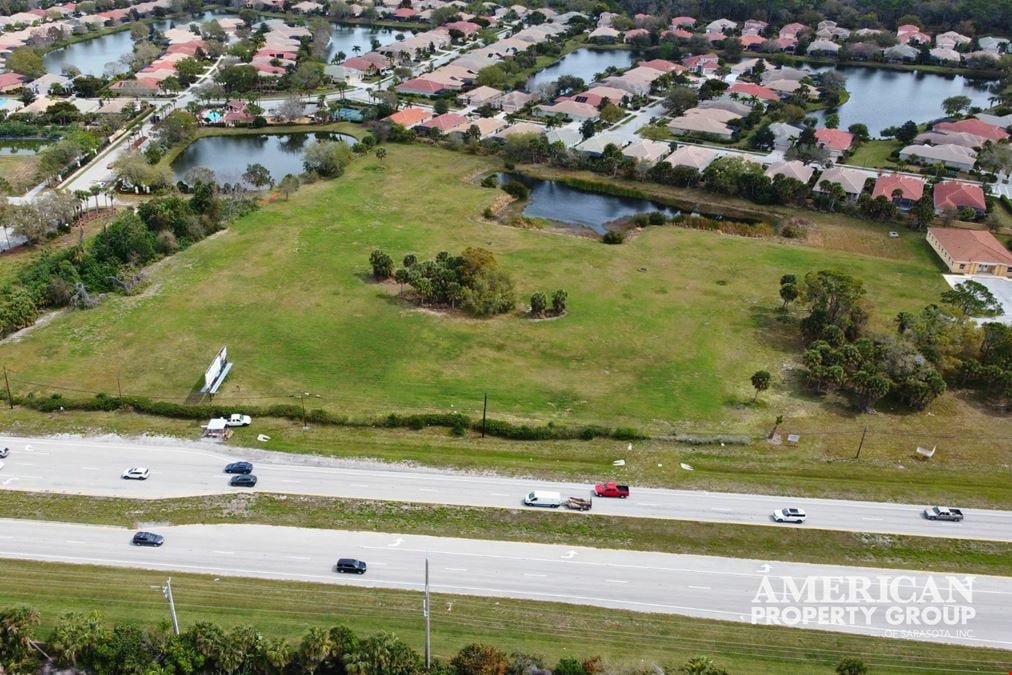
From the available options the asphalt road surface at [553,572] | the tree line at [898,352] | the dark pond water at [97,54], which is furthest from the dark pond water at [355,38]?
the asphalt road surface at [553,572]

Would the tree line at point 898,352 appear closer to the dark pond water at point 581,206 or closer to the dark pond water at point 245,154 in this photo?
the dark pond water at point 581,206

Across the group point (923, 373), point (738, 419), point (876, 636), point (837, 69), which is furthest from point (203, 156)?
point (837, 69)

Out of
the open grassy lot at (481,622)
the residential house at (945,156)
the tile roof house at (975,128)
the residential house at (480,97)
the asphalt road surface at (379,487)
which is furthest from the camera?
the residential house at (480,97)

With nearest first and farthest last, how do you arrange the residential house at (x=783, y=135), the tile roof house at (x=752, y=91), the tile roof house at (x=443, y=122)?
the residential house at (x=783, y=135) < the tile roof house at (x=443, y=122) < the tile roof house at (x=752, y=91)

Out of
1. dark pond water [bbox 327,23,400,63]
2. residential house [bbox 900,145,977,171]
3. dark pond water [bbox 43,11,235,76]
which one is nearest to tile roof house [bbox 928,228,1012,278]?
residential house [bbox 900,145,977,171]

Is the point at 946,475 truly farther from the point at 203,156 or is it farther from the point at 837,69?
the point at 837,69
